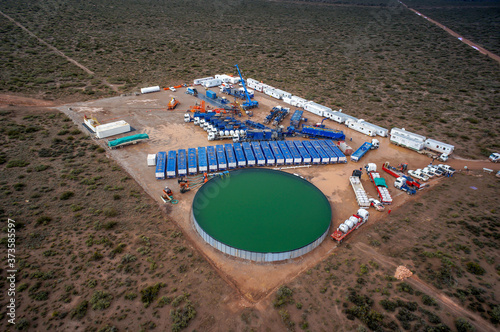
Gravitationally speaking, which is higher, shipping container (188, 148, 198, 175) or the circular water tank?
shipping container (188, 148, 198, 175)

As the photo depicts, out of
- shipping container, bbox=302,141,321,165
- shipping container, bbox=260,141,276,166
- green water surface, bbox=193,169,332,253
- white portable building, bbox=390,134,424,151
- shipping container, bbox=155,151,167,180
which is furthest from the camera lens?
white portable building, bbox=390,134,424,151

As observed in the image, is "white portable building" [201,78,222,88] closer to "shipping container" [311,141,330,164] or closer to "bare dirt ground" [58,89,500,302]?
"bare dirt ground" [58,89,500,302]

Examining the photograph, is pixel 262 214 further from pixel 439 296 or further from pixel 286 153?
pixel 439 296

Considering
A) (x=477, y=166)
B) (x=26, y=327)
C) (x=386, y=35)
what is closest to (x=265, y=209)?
(x=26, y=327)

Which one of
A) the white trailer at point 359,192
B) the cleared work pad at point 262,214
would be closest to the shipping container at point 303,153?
the cleared work pad at point 262,214

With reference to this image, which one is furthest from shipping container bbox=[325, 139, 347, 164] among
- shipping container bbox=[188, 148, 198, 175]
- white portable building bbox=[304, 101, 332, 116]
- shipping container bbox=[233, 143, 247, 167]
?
shipping container bbox=[188, 148, 198, 175]

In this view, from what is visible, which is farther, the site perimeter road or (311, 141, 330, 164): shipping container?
the site perimeter road

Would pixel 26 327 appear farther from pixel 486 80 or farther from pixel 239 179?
pixel 486 80

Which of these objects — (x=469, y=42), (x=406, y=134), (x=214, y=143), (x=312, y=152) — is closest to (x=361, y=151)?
(x=312, y=152)
